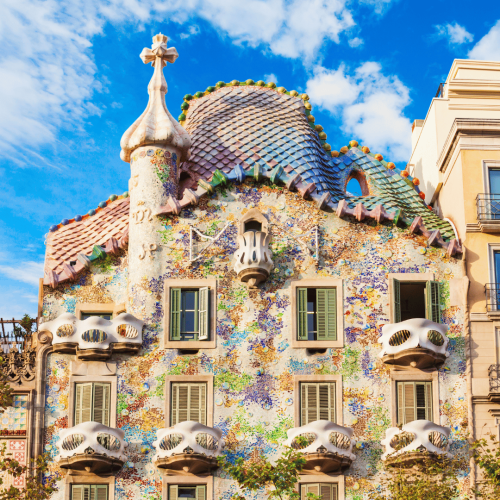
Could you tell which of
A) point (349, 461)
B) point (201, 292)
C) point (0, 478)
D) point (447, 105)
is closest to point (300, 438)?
point (349, 461)

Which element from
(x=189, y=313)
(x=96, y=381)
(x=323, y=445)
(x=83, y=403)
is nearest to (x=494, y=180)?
(x=323, y=445)

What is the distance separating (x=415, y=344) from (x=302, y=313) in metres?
3.29

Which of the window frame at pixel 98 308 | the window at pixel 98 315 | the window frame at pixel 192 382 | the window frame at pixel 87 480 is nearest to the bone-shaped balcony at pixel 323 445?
the window frame at pixel 192 382

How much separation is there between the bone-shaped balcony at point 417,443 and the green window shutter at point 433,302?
3.27m

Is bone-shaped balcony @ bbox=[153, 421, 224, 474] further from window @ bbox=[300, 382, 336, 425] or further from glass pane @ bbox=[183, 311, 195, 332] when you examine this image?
glass pane @ bbox=[183, 311, 195, 332]

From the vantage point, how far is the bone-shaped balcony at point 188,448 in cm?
3155

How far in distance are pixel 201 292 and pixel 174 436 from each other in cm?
434

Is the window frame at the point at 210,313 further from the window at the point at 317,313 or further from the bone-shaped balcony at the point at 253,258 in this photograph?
the window at the point at 317,313

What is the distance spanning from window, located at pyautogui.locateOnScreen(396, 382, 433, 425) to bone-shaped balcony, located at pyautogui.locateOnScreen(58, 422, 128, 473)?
7584 mm

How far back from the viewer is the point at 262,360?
33.2m

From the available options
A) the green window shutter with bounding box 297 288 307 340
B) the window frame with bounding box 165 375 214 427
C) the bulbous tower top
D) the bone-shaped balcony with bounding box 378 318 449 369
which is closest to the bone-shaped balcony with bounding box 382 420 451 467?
the bone-shaped balcony with bounding box 378 318 449 369

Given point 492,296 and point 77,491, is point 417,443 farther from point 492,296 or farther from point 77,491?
point 77,491

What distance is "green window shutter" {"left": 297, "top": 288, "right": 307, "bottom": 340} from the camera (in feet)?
110

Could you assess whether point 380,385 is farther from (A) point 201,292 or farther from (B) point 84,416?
(B) point 84,416
